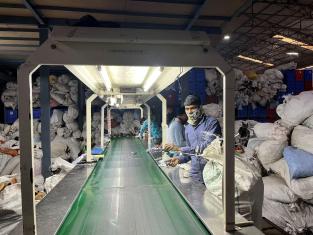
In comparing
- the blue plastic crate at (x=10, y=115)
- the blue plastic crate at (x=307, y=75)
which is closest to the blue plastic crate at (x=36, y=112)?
the blue plastic crate at (x=10, y=115)

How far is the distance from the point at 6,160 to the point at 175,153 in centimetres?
426

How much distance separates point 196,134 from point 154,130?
2878 millimetres

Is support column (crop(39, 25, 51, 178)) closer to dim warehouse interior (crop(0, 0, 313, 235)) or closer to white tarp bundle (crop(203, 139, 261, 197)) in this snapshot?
dim warehouse interior (crop(0, 0, 313, 235))

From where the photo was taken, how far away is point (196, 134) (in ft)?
9.11

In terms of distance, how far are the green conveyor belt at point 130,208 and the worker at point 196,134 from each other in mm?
323

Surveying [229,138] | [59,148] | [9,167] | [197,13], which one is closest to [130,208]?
[229,138]

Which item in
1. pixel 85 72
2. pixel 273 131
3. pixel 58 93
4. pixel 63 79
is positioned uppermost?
pixel 63 79

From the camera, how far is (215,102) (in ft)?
21.6

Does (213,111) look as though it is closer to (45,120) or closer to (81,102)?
(45,120)

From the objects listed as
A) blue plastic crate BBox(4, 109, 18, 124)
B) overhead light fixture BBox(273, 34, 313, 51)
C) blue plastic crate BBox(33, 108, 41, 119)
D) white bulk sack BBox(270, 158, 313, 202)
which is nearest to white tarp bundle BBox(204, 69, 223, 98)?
white bulk sack BBox(270, 158, 313, 202)

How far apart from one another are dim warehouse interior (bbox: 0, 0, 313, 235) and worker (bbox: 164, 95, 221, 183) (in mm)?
13

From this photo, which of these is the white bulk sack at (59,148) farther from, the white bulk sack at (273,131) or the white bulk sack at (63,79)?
the white bulk sack at (273,131)

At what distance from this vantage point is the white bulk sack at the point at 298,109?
3471 mm

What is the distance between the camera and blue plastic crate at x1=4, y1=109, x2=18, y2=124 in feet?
27.7
